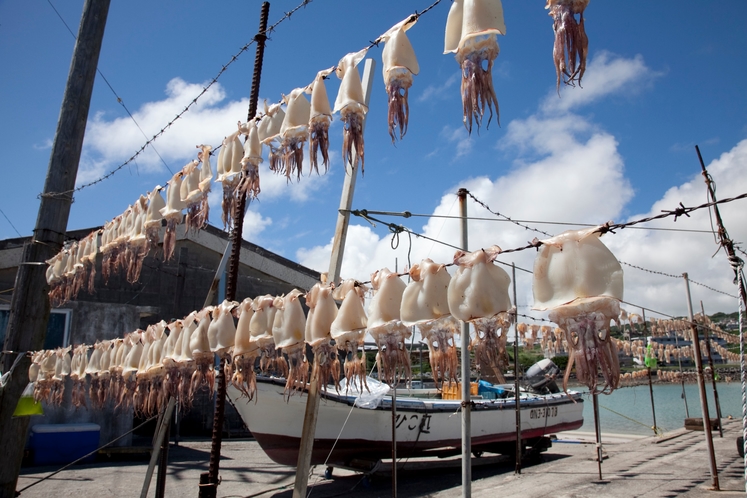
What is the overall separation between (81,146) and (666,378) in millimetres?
21656

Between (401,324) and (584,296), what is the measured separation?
4.08ft

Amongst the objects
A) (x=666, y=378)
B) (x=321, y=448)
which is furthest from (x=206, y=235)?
(x=666, y=378)

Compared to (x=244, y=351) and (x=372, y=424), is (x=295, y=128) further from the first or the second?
(x=372, y=424)

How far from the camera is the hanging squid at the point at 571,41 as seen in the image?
2240 millimetres

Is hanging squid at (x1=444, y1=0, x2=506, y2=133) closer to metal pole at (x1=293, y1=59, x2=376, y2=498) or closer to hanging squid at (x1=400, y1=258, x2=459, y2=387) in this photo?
hanging squid at (x1=400, y1=258, x2=459, y2=387)

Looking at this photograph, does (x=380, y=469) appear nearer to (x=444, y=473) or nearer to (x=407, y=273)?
(x=444, y=473)

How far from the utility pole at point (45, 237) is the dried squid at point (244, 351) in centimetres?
430

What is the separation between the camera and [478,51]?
2619mm

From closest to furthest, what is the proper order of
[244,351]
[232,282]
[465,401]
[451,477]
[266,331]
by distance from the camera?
[266,331] < [244,351] < [232,282] < [465,401] < [451,477]

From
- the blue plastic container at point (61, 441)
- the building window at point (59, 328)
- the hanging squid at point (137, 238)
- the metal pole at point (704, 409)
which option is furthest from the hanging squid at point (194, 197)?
the building window at point (59, 328)

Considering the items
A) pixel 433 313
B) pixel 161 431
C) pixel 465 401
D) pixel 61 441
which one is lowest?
pixel 61 441

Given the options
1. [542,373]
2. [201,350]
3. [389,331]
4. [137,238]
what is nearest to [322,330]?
[389,331]

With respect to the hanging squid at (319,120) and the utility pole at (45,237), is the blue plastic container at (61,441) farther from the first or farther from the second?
the hanging squid at (319,120)

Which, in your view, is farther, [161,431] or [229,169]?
[161,431]
